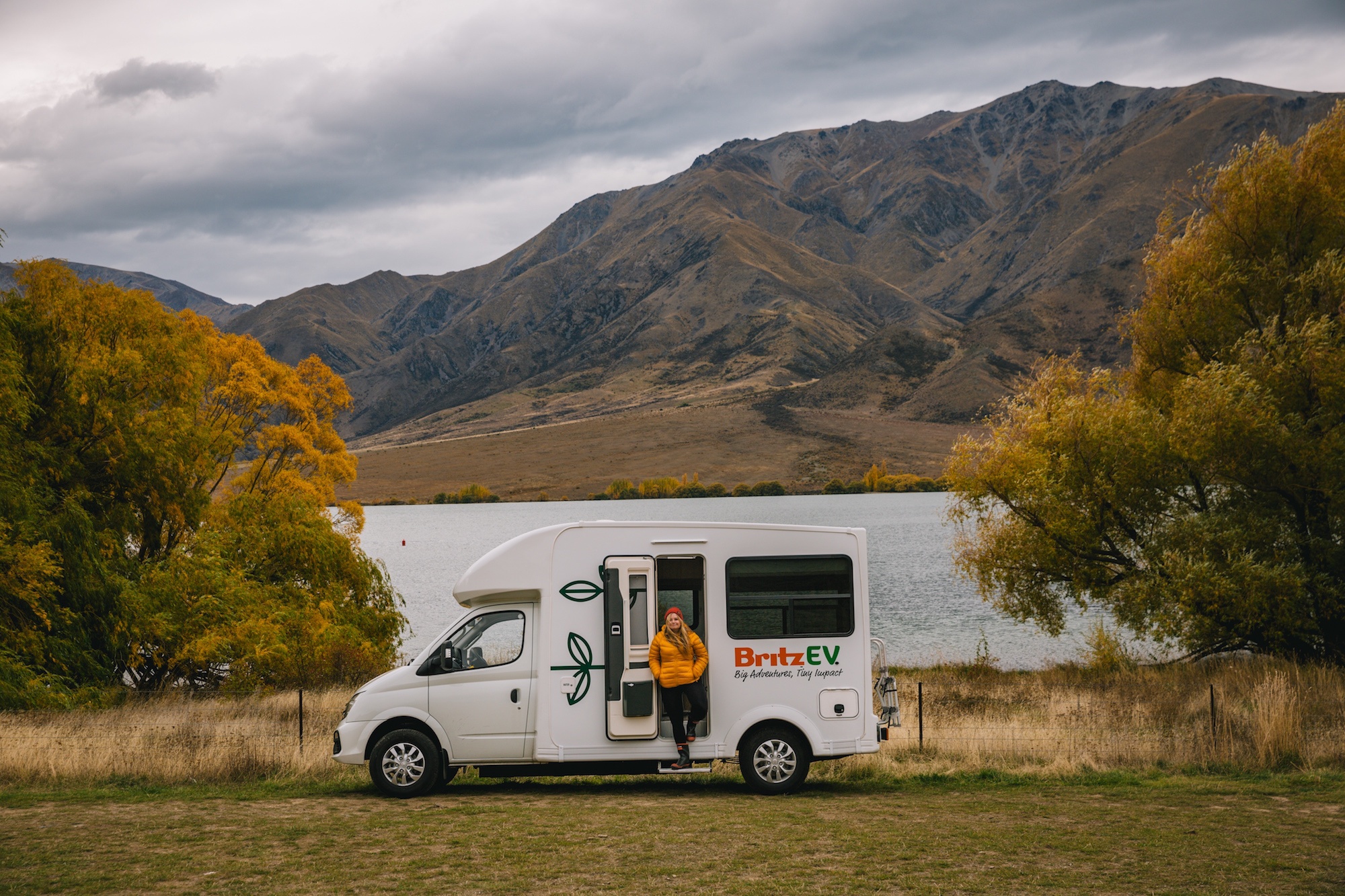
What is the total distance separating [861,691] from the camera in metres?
11.9

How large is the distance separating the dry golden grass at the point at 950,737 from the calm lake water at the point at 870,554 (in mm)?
12157

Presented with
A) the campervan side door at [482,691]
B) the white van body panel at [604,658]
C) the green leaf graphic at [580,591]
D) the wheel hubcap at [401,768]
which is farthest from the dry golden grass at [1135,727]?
the wheel hubcap at [401,768]

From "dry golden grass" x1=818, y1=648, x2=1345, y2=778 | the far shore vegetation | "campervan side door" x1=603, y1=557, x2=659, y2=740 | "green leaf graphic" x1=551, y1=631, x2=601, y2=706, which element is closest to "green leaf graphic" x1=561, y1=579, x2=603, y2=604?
"campervan side door" x1=603, y1=557, x2=659, y2=740

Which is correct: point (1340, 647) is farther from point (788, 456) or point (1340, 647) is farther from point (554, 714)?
point (788, 456)

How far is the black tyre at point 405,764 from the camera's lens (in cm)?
1163

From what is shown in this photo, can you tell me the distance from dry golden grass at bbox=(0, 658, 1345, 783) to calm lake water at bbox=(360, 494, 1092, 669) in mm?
12157

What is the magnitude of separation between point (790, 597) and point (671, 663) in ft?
5.59

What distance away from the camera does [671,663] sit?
11.2 metres

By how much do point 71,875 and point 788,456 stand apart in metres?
161

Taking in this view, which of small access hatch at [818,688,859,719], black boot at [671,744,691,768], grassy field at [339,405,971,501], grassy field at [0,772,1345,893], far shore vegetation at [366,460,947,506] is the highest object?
grassy field at [339,405,971,501]

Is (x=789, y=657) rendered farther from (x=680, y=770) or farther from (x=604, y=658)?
(x=604, y=658)

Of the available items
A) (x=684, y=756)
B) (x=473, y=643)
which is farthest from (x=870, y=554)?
(x=473, y=643)

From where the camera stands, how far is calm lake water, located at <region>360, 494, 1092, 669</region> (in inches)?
1457

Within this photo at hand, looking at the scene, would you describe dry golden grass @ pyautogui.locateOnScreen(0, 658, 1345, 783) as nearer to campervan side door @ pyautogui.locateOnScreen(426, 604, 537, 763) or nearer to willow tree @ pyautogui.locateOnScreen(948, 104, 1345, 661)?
campervan side door @ pyautogui.locateOnScreen(426, 604, 537, 763)
